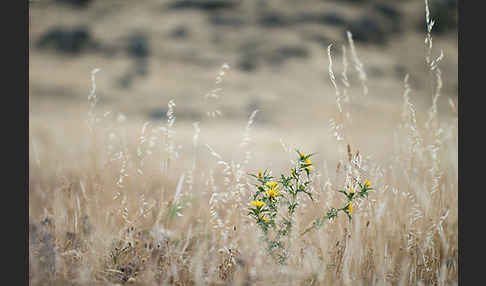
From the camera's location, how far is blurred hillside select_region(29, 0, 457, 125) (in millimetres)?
8578

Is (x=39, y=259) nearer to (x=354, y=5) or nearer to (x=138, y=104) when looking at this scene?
(x=138, y=104)

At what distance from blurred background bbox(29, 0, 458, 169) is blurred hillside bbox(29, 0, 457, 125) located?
0.09ft

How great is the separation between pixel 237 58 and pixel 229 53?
0.26m

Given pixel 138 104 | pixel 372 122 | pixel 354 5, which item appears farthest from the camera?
pixel 354 5

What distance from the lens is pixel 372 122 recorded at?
25.0 feet

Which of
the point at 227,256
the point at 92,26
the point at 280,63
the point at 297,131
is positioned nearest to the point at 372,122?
the point at 297,131

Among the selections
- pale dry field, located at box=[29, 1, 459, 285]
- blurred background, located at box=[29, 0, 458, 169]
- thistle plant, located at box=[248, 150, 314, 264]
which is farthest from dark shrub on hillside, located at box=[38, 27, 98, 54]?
thistle plant, located at box=[248, 150, 314, 264]

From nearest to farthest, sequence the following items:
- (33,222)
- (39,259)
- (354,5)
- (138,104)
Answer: (39,259), (33,222), (138,104), (354,5)

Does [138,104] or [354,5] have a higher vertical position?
[354,5]

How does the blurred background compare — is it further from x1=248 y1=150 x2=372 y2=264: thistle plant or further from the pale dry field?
x1=248 y1=150 x2=372 y2=264: thistle plant

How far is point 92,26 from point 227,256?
964 cm

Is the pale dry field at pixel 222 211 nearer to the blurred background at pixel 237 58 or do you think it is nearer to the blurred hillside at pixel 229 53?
the blurred background at pixel 237 58

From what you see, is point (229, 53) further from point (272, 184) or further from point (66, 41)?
point (272, 184)

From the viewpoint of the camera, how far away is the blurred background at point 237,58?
8.30 metres
